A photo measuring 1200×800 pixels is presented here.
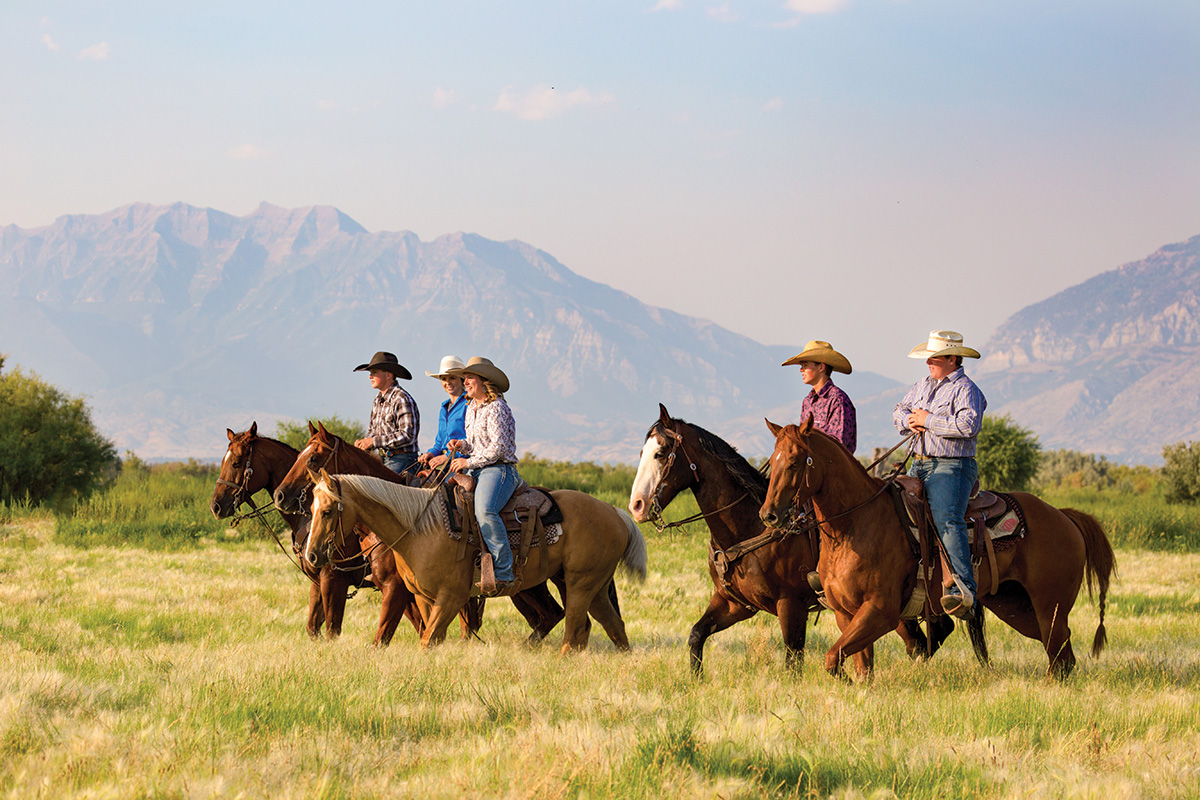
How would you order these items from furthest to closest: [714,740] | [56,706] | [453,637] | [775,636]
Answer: [775,636] < [453,637] < [56,706] < [714,740]

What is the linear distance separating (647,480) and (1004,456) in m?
30.3

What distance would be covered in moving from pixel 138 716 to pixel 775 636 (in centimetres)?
665

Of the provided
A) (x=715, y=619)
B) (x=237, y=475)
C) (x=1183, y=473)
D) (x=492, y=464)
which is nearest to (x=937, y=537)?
(x=715, y=619)

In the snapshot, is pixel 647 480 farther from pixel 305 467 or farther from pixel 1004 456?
pixel 1004 456

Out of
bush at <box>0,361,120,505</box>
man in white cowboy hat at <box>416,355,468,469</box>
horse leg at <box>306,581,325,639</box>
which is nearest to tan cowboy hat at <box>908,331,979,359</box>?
man in white cowboy hat at <box>416,355,468,469</box>

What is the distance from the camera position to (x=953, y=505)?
7262 mm

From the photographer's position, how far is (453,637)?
9.64 metres

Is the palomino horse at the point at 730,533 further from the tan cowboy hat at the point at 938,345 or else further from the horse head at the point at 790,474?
the tan cowboy hat at the point at 938,345

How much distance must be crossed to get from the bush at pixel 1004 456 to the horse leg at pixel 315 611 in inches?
1142

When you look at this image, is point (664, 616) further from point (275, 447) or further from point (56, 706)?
point (56, 706)

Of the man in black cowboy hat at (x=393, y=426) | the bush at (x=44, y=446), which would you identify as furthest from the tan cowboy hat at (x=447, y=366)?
the bush at (x=44, y=446)

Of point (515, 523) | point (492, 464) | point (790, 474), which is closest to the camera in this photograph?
point (790, 474)

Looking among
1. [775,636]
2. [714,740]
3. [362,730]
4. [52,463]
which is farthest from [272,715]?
[52,463]

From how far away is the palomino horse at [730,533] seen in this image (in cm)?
759
